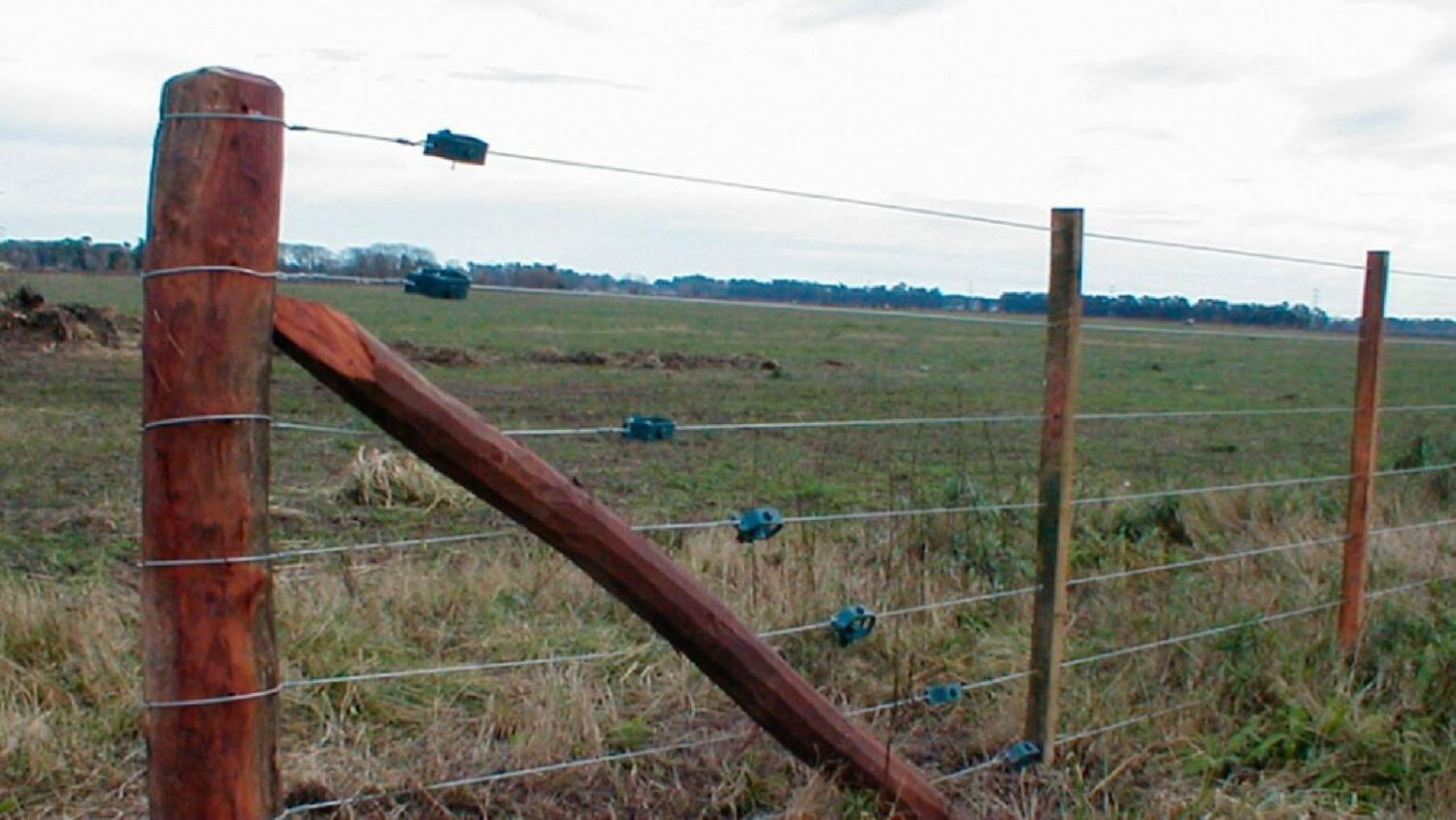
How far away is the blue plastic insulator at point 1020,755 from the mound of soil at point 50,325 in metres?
22.0

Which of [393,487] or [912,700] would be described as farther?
[393,487]

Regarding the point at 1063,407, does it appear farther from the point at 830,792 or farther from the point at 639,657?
the point at 639,657

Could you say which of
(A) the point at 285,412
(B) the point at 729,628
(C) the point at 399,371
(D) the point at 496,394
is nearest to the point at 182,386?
(C) the point at 399,371

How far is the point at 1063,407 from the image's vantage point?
152 inches

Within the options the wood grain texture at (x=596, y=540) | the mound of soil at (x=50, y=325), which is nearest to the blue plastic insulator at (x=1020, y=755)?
the wood grain texture at (x=596, y=540)

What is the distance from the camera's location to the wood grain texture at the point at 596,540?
2.55m

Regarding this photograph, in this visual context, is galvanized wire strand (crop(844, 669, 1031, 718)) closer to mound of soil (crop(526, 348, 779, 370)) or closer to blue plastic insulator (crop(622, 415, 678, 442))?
blue plastic insulator (crop(622, 415, 678, 442))

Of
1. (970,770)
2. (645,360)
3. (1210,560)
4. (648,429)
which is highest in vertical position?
(648,429)

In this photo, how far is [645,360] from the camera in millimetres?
26984

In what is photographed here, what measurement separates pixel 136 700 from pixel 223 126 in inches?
92.7

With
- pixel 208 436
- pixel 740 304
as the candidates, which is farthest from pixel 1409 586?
pixel 208 436

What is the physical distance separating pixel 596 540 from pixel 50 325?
76.8 feet

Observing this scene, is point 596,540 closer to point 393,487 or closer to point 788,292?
point 788,292

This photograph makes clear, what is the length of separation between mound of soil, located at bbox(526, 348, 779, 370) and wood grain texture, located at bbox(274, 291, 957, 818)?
22.7 meters
